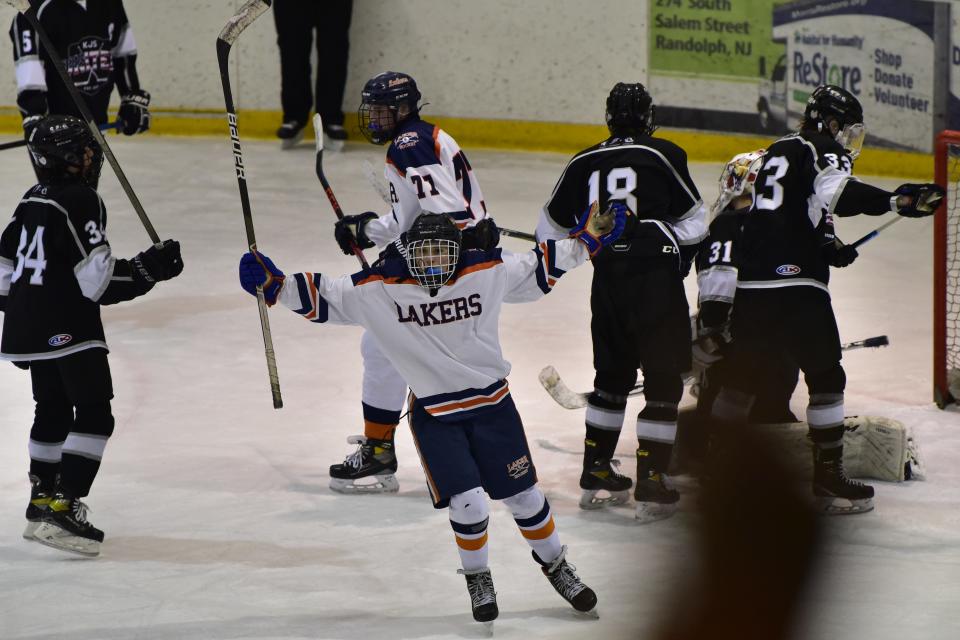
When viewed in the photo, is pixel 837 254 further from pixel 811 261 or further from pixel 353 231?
pixel 353 231

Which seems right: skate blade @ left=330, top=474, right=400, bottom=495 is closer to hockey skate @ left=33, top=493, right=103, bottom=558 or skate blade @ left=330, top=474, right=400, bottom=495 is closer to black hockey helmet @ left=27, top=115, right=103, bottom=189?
hockey skate @ left=33, top=493, right=103, bottom=558

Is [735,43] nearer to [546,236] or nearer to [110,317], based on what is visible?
[110,317]

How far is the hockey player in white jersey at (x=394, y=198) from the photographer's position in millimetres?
4469

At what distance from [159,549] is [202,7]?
7003mm

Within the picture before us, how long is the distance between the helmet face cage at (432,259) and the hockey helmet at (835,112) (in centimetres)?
139

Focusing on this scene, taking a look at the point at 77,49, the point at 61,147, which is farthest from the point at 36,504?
the point at 77,49

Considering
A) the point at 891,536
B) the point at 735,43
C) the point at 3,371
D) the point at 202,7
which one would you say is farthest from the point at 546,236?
the point at 202,7

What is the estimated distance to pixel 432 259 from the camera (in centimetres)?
352

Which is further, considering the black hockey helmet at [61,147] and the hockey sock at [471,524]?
the black hockey helmet at [61,147]

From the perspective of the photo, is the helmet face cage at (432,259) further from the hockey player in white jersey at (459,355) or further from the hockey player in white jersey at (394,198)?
the hockey player in white jersey at (394,198)

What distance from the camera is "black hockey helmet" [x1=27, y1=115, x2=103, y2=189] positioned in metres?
4.05

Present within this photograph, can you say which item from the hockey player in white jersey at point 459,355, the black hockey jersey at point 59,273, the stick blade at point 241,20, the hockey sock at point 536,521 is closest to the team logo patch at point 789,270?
the hockey player in white jersey at point 459,355

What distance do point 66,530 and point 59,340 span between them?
1.73 feet

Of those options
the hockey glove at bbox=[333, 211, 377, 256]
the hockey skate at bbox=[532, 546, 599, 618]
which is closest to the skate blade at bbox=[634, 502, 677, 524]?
the hockey skate at bbox=[532, 546, 599, 618]
